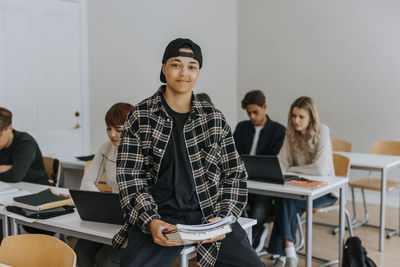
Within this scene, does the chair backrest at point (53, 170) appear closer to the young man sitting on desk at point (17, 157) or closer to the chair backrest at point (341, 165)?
the young man sitting on desk at point (17, 157)

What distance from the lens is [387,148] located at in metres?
4.43

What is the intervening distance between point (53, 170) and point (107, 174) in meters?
0.93

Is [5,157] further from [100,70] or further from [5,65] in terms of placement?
[100,70]

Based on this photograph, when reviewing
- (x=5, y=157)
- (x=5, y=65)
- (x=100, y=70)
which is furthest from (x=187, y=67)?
(x=100, y=70)

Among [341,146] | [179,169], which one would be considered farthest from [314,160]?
[179,169]

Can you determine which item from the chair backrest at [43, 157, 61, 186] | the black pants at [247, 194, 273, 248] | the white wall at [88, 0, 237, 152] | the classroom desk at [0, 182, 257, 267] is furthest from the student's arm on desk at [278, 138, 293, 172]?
the white wall at [88, 0, 237, 152]

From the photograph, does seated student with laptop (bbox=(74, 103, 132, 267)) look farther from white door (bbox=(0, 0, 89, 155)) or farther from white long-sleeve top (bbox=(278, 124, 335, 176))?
white door (bbox=(0, 0, 89, 155))

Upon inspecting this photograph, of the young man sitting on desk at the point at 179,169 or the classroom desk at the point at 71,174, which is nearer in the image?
the young man sitting on desk at the point at 179,169

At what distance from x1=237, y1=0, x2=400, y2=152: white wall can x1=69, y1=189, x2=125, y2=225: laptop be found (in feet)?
12.6

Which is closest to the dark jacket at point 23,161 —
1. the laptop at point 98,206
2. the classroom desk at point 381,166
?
the laptop at point 98,206

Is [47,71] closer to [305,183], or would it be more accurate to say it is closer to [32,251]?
[305,183]

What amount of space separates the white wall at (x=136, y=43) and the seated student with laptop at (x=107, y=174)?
1.87 meters

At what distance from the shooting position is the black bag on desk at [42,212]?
2170 millimetres

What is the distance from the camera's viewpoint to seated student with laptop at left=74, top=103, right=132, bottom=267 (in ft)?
7.11
